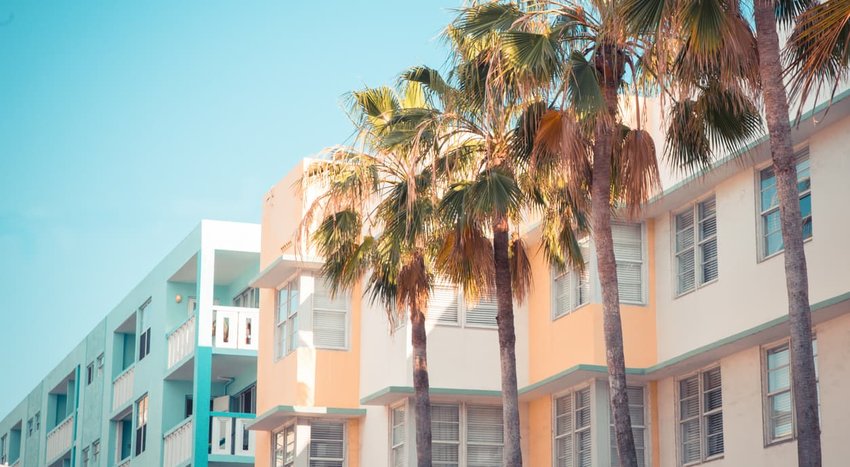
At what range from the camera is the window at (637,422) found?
87.0 feet

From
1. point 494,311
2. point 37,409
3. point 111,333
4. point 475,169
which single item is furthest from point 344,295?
point 37,409

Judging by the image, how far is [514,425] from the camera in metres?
22.3

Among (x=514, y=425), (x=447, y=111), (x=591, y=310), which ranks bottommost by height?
(x=514, y=425)

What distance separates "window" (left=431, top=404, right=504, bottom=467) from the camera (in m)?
29.8

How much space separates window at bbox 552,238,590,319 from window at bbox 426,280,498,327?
2.08m

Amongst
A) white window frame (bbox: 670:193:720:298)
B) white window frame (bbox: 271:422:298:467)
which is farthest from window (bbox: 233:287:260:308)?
white window frame (bbox: 670:193:720:298)

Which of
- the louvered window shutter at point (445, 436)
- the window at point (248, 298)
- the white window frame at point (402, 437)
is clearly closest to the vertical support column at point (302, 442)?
the white window frame at point (402, 437)

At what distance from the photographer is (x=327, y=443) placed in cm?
3209

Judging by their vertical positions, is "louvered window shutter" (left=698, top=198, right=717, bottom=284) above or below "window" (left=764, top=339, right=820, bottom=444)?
above

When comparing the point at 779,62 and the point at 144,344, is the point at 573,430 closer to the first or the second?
the point at 779,62

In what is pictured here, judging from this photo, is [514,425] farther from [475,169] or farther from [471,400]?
[471,400]

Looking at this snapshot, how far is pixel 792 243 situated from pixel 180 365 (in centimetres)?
2745

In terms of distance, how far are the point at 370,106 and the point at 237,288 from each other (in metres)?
20.0

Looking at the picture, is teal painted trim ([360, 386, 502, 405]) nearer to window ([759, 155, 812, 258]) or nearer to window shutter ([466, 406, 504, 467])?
window shutter ([466, 406, 504, 467])
